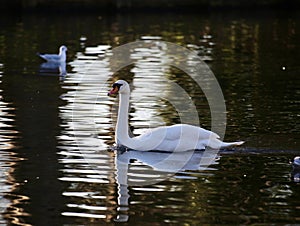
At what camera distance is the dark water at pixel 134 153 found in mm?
10688

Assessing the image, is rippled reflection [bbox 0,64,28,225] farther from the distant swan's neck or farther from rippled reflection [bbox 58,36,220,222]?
the distant swan's neck

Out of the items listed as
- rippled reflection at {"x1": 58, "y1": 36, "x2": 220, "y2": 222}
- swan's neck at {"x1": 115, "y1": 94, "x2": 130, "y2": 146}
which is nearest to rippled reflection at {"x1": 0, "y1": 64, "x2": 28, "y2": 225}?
rippled reflection at {"x1": 58, "y1": 36, "x2": 220, "y2": 222}

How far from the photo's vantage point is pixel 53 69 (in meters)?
→ 26.0

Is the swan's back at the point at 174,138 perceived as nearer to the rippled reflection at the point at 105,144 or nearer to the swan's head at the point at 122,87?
the rippled reflection at the point at 105,144

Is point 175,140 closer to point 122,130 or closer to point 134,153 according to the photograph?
point 134,153

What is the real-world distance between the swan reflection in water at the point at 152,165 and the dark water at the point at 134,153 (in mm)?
15

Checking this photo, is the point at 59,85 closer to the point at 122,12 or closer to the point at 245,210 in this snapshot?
the point at 245,210

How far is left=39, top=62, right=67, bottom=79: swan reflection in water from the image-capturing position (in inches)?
987

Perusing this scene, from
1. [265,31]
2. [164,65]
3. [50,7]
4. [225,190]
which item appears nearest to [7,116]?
[225,190]

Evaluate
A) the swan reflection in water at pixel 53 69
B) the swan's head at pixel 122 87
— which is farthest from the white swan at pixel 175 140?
the swan reflection in water at pixel 53 69

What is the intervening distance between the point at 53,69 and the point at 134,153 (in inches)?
482

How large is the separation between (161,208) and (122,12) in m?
42.7

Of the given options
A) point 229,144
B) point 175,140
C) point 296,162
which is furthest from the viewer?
point 229,144

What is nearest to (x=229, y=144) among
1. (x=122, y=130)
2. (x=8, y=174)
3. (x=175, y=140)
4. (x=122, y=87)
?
(x=175, y=140)
